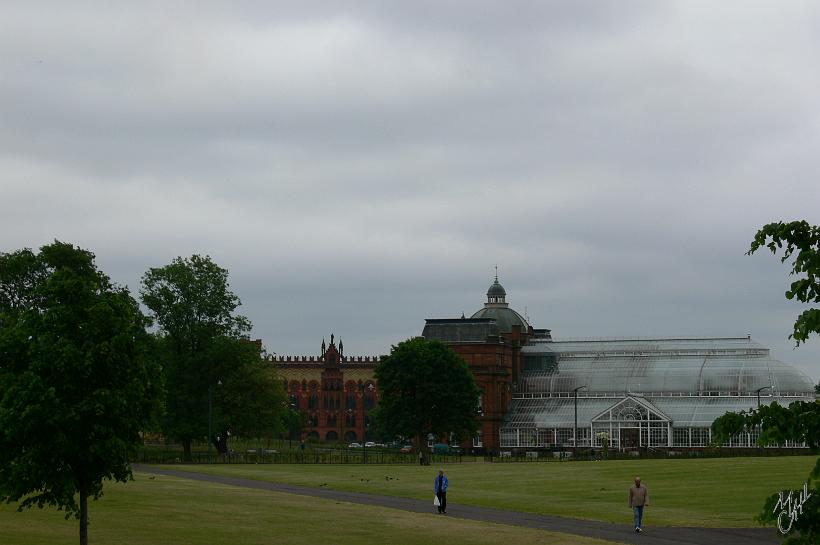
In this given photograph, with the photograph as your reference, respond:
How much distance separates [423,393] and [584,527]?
83572 millimetres

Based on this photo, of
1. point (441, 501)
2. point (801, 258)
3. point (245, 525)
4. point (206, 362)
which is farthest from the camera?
point (206, 362)

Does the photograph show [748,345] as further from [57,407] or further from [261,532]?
[57,407]

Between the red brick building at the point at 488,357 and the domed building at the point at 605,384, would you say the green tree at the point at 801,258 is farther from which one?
the red brick building at the point at 488,357

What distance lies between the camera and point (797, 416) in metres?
16.3

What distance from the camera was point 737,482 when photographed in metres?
72.7

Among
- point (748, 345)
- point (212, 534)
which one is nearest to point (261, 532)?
point (212, 534)

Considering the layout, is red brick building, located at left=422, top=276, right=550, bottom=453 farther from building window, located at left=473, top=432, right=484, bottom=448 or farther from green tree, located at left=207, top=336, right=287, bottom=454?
green tree, located at left=207, top=336, right=287, bottom=454

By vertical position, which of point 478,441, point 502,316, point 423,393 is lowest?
point 478,441

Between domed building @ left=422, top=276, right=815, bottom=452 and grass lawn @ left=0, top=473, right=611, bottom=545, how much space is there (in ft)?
294

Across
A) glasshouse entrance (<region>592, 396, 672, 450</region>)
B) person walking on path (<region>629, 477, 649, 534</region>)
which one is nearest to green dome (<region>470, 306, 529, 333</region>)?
glasshouse entrance (<region>592, 396, 672, 450</region>)

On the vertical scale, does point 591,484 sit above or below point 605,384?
below

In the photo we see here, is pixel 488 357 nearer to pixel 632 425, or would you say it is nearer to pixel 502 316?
pixel 502 316

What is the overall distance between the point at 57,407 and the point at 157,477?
51457 millimetres

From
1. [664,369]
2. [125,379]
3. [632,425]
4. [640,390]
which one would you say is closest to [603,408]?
[632,425]
